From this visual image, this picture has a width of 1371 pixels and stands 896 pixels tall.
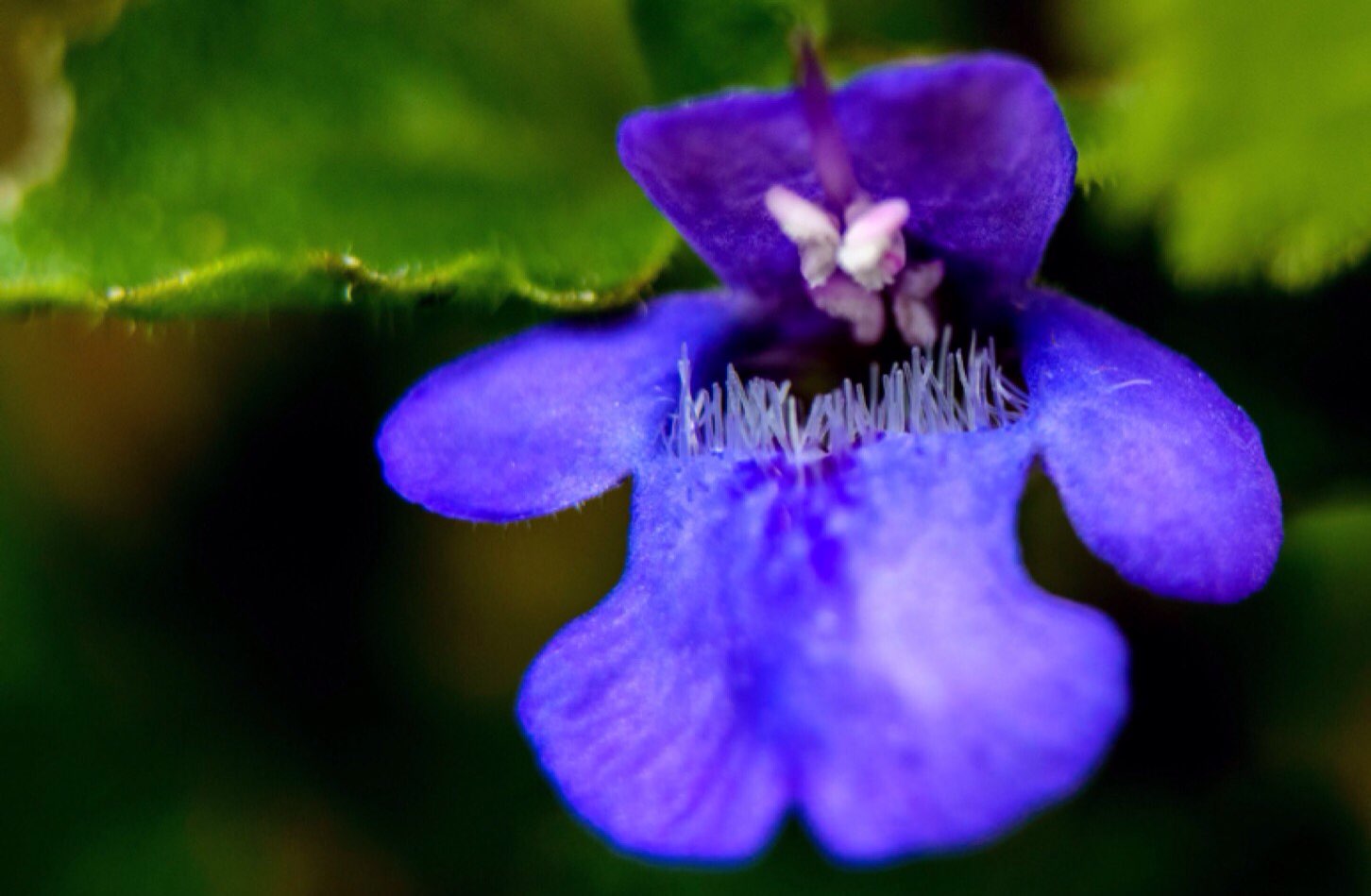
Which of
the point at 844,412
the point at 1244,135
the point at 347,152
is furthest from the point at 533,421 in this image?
the point at 1244,135

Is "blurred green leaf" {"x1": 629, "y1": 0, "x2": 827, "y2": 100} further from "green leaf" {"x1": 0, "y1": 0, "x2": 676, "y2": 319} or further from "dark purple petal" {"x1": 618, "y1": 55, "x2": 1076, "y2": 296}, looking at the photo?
"dark purple petal" {"x1": 618, "y1": 55, "x2": 1076, "y2": 296}

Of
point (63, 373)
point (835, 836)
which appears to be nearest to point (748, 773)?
point (835, 836)

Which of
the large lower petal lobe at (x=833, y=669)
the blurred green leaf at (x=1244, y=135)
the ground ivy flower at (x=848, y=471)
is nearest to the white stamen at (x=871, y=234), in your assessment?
the ground ivy flower at (x=848, y=471)

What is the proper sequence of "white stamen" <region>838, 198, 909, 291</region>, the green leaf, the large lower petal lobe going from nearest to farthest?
the large lower petal lobe, "white stamen" <region>838, 198, 909, 291</region>, the green leaf

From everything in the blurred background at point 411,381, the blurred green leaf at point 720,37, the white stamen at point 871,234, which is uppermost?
the blurred green leaf at point 720,37

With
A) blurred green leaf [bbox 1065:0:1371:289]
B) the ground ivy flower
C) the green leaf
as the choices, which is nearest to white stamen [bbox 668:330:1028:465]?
the ground ivy flower

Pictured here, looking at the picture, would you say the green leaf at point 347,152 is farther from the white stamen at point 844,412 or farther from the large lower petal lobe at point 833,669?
the large lower petal lobe at point 833,669
